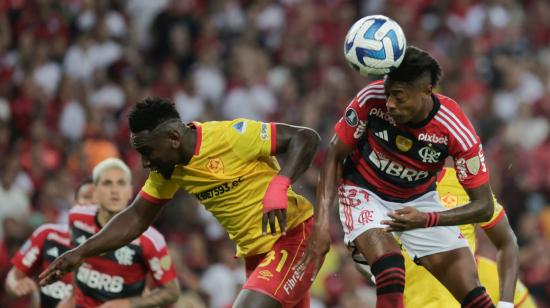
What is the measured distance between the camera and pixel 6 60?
15688 millimetres

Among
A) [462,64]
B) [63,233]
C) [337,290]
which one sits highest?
[63,233]

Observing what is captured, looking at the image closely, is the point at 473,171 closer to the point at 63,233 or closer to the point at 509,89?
the point at 63,233

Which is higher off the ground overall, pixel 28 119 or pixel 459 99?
pixel 28 119

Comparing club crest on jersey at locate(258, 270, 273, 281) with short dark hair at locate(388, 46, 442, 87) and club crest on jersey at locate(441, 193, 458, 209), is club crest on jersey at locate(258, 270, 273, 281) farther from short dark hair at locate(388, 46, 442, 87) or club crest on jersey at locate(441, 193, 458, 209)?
club crest on jersey at locate(441, 193, 458, 209)

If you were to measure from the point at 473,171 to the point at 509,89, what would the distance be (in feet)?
32.0

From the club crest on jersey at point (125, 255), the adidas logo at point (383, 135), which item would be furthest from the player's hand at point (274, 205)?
the club crest on jersey at point (125, 255)

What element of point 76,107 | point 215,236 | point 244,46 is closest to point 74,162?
point 76,107

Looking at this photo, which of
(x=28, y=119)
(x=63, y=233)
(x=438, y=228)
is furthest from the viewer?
(x=28, y=119)

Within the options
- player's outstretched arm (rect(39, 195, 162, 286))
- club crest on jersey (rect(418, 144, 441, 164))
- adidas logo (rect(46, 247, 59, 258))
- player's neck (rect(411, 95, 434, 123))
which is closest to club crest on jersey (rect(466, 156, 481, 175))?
club crest on jersey (rect(418, 144, 441, 164))

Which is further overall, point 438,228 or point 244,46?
point 244,46

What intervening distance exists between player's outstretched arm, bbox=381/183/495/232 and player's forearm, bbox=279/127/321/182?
74 centimetres

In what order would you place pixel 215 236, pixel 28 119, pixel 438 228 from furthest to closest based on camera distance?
pixel 28 119, pixel 215 236, pixel 438 228

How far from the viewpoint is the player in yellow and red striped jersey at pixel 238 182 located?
7.21 m

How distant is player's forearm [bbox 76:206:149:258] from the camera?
762 centimetres
